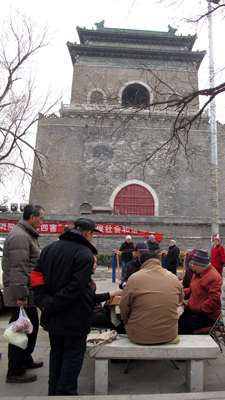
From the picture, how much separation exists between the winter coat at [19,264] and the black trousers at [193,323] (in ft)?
5.33

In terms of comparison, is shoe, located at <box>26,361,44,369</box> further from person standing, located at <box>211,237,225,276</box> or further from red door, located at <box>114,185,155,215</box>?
red door, located at <box>114,185,155,215</box>

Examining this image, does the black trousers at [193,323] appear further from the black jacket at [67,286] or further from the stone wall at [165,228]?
the stone wall at [165,228]

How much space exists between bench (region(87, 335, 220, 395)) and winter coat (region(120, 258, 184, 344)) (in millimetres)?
76

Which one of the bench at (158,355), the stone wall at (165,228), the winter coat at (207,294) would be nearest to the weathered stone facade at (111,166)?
the stone wall at (165,228)

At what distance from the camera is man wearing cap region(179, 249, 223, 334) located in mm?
3195

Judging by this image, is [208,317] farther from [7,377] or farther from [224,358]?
[7,377]

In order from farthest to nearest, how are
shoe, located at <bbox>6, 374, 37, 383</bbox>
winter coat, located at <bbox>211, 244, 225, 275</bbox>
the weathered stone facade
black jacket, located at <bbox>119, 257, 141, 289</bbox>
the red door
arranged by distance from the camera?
the red door, the weathered stone facade, winter coat, located at <bbox>211, 244, 225, 275</bbox>, black jacket, located at <bbox>119, 257, 141, 289</bbox>, shoe, located at <bbox>6, 374, 37, 383</bbox>

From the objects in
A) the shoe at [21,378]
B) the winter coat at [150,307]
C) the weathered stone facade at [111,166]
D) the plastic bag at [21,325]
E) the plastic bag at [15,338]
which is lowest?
the shoe at [21,378]

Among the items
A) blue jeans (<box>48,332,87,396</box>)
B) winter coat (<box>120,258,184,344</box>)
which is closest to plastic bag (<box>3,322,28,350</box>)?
blue jeans (<box>48,332,87,396</box>)

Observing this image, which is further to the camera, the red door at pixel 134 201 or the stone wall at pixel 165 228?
the red door at pixel 134 201

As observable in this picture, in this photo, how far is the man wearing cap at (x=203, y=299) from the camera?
320 centimetres

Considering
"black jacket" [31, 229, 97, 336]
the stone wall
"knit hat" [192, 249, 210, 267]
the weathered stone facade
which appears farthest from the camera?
the weathered stone facade

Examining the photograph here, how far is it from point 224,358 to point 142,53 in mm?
25727

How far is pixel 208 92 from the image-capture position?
16.3 ft
